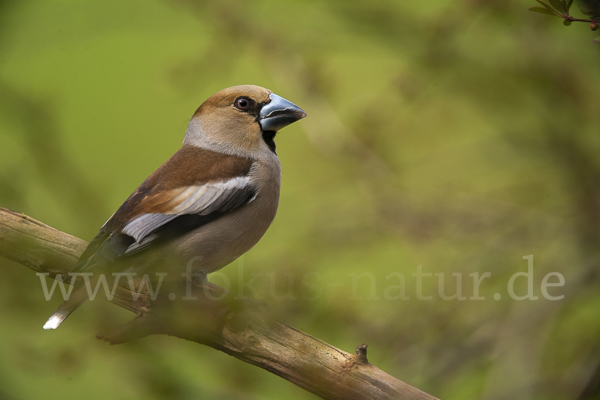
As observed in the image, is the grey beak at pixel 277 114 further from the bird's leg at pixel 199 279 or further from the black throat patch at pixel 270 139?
the bird's leg at pixel 199 279

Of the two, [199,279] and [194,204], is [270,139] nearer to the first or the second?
[194,204]

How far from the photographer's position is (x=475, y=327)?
8.26 ft

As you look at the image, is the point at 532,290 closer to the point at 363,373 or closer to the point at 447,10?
the point at 363,373

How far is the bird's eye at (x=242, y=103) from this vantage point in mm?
2766

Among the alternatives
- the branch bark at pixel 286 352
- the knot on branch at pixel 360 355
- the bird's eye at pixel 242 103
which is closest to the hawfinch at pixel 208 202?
the bird's eye at pixel 242 103

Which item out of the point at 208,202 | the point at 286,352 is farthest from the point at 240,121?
the point at 286,352

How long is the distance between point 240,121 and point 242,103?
0.10 metres

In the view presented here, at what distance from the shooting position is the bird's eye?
2.77m

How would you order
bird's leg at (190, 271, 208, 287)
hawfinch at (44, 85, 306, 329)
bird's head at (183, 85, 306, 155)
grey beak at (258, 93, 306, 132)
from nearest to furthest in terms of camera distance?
hawfinch at (44, 85, 306, 329)
bird's leg at (190, 271, 208, 287)
grey beak at (258, 93, 306, 132)
bird's head at (183, 85, 306, 155)

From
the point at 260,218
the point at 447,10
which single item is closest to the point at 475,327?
the point at 260,218

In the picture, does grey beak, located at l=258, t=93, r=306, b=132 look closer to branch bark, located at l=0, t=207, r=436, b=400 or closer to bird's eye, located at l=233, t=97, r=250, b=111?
bird's eye, located at l=233, t=97, r=250, b=111

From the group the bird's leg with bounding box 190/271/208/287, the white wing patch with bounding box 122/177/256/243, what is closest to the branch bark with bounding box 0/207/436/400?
the bird's leg with bounding box 190/271/208/287

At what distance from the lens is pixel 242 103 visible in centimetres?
277

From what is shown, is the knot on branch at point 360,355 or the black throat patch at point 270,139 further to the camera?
the black throat patch at point 270,139
